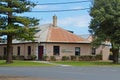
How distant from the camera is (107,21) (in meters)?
56.6

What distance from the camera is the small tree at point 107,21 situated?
55.5 metres

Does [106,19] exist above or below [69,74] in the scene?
above

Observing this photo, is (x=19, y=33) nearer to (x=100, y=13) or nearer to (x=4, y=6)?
(x=4, y=6)

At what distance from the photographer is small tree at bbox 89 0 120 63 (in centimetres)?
5553

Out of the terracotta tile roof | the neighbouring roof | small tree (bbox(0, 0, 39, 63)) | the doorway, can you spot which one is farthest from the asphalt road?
the terracotta tile roof

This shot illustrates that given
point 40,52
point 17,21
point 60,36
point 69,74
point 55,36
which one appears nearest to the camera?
point 69,74

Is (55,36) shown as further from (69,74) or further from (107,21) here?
(69,74)

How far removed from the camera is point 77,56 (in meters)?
66.1

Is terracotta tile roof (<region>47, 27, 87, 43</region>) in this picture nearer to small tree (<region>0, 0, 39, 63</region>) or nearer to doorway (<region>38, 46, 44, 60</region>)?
doorway (<region>38, 46, 44, 60</region>)

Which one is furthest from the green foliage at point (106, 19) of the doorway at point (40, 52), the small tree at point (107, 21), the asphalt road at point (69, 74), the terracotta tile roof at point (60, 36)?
the asphalt road at point (69, 74)

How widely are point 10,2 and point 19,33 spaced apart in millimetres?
4237

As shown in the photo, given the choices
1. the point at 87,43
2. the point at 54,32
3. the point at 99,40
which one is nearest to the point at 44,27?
the point at 54,32

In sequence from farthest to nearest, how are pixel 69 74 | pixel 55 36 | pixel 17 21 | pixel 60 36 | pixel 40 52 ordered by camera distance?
pixel 60 36, pixel 55 36, pixel 40 52, pixel 17 21, pixel 69 74

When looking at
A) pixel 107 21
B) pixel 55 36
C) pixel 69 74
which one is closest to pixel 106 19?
pixel 107 21
